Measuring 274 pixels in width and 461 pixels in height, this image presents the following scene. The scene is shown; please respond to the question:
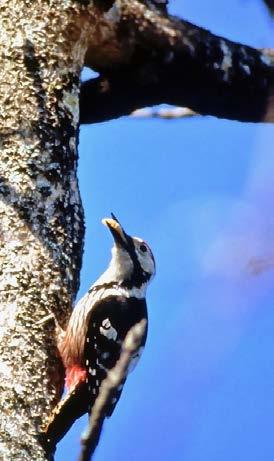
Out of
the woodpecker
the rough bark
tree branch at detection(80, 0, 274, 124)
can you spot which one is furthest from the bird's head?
the rough bark

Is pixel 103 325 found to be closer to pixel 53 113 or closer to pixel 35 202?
pixel 35 202

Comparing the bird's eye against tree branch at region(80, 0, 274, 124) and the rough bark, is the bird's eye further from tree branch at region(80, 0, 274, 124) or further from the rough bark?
the rough bark

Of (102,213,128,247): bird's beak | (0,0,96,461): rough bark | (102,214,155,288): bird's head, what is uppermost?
(0,0,96,461): rough bark

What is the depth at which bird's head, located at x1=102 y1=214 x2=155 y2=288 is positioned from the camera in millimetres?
→ 3980

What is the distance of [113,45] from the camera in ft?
12.1

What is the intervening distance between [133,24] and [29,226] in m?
1.08

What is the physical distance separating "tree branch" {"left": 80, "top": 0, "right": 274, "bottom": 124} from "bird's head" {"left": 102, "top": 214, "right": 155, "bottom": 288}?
50cm

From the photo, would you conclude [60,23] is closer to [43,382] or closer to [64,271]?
[64,271]

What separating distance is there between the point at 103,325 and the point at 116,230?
0.54 m

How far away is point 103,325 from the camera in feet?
11.6

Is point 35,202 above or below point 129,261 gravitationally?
above

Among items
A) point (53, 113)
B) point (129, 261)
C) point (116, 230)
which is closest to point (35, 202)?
point (53, 113)

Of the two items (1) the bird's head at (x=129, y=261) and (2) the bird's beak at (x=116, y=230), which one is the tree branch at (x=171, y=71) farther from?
(1) the bird's head at (x=129, y=261)

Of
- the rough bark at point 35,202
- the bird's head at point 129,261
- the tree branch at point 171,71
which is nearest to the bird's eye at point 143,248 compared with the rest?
the bird's head at point 129,261
